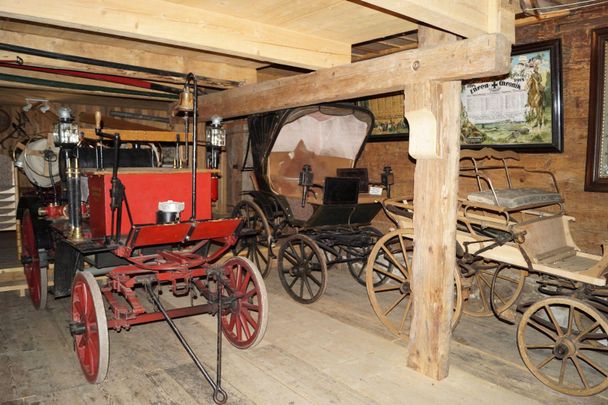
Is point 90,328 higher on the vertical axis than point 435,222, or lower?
lower

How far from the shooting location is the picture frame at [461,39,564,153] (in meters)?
4.46

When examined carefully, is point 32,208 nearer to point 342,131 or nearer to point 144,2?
point 144,2

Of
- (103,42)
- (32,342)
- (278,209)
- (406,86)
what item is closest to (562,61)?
(406,86)

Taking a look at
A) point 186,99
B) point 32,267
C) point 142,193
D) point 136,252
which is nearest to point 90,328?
point 136,252

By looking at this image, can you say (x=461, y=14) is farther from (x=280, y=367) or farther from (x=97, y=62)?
(x=97, y=62)

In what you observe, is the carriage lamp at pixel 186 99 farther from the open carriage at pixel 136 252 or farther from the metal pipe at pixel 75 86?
the metal pipe at pixel 75 86

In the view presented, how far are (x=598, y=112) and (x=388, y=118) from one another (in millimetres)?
2604

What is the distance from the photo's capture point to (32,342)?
3.99 meters

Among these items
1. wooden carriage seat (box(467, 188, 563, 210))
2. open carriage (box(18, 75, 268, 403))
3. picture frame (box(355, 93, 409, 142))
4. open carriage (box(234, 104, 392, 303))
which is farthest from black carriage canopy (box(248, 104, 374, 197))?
wooden carriage seat (box(467, 188, 563, 210))

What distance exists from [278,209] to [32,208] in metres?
2.71

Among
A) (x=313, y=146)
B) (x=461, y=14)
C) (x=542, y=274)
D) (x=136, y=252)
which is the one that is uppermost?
(x=461, y=14)

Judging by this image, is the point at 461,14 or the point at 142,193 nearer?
the point at 461,14

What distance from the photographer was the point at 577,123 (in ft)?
14.4

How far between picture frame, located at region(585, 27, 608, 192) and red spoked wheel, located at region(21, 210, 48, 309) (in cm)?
520
